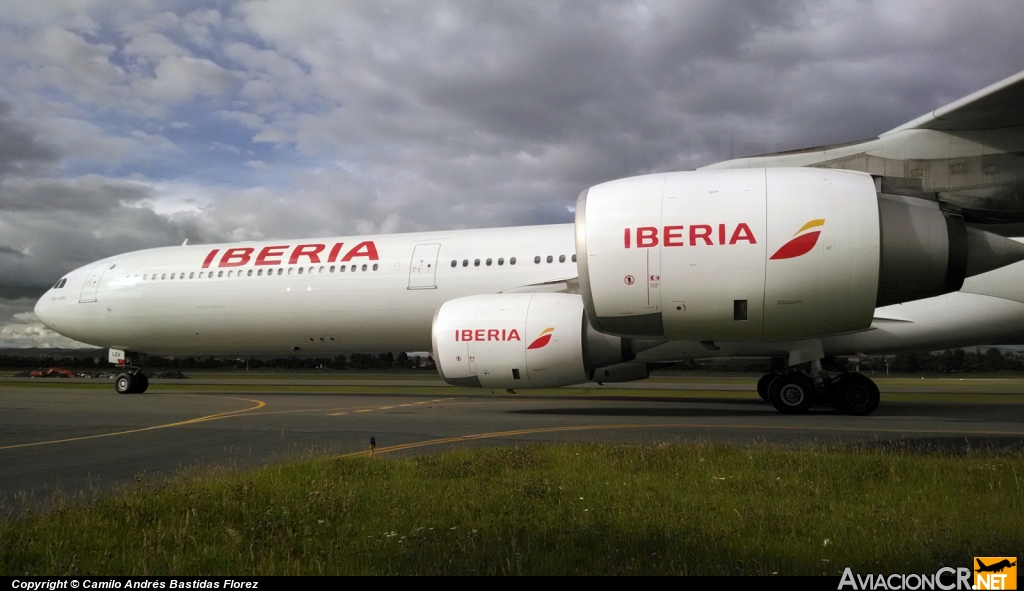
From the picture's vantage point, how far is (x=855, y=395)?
42.2 feet

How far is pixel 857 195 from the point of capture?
24.7 feet

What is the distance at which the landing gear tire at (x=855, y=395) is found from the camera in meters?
12.7

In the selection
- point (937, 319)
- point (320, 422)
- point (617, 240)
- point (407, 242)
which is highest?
point (407, 242)

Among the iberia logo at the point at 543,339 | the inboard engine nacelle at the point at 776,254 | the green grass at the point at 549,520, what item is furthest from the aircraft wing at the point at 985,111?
the iberia logo at the point at 543,339

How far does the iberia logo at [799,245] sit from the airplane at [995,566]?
422cm

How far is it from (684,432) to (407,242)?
993 cm

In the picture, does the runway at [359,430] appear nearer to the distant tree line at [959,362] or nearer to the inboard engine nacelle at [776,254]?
the inboard engine nacelle at [776,254]

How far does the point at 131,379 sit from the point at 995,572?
23361mm

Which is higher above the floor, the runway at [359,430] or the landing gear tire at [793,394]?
the landing gear tire at [793,394]

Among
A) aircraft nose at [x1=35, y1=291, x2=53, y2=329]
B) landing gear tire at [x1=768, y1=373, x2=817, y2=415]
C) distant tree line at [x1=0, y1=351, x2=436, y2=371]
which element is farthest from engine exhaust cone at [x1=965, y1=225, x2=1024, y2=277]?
distant tree line at [x1=0, y1=351, x2=436, y2=371]

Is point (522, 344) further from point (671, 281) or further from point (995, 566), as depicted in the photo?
point (995, 566)

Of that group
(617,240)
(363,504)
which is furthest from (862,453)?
(363,504)

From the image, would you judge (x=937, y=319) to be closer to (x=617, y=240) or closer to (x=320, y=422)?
(x=617, y=240)

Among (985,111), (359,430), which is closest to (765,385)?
(359,430)
